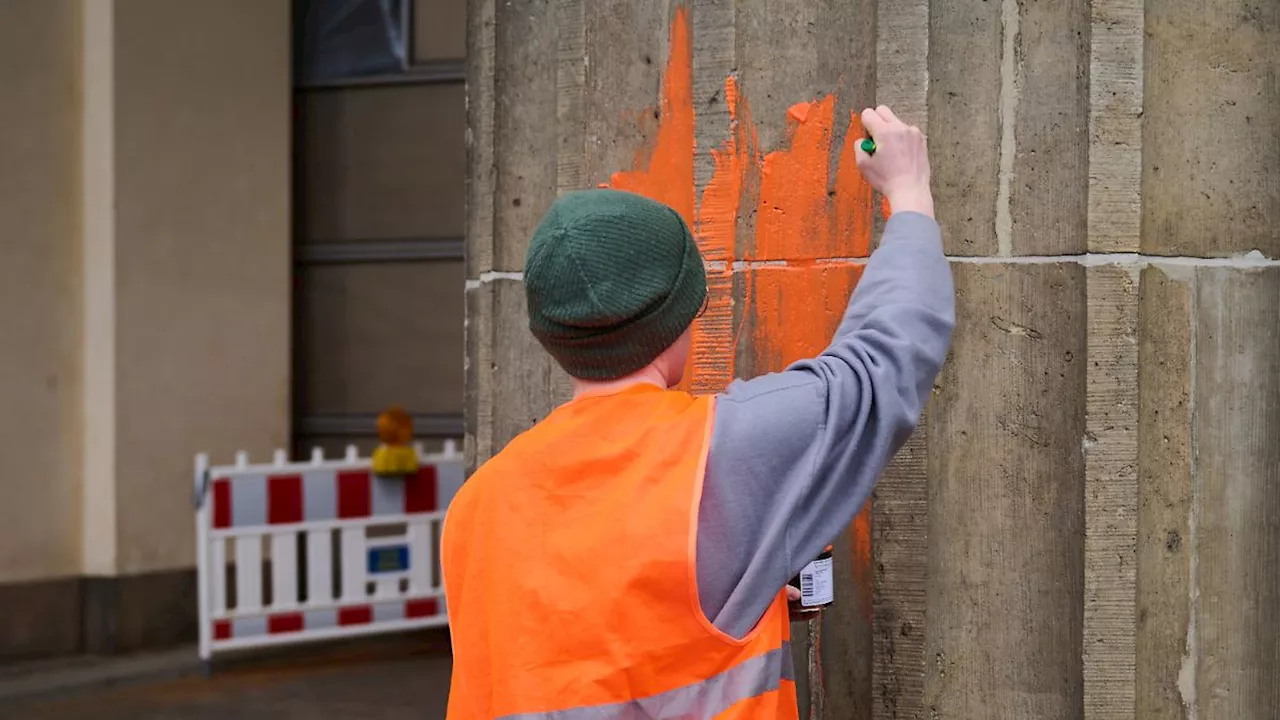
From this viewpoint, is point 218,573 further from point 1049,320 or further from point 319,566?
point 1049,320

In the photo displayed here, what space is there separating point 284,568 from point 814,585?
17.0ft

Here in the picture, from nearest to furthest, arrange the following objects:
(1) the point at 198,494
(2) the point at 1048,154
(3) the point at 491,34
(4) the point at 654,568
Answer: (4) the point at 654,568 → (2) the point at 1048,154 → (3) the point at 491,34 → (1) the point at 198,494

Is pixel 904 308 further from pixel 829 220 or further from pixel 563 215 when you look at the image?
pixel 829 220

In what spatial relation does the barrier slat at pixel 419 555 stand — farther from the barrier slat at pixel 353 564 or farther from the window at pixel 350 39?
the window at pixel 350 39

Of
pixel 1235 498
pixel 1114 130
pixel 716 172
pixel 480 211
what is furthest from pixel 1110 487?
pixel 480 211

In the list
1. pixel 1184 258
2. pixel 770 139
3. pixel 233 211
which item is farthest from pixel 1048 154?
pixel 233 211

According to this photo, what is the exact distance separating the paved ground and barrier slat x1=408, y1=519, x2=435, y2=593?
381 mm

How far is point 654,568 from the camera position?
5.79 feet

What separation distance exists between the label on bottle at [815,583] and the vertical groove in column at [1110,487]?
0.67 metres

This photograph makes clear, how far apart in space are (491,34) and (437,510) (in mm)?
4450

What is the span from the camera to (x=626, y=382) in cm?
189

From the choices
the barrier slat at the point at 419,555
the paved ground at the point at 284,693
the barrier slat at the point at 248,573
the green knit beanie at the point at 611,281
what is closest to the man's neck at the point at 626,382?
the green knit beanie at the point at 611,281

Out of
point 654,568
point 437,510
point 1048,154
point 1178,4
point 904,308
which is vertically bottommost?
point 437,510

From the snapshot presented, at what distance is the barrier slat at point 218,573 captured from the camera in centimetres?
675
